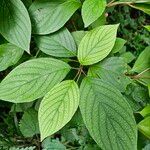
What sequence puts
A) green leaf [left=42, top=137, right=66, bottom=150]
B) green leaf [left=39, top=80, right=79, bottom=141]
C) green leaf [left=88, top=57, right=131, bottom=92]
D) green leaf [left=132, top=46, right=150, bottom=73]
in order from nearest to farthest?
green leaf [left=39, top=80, right=79, bottom=141]
green leaf [left=88, top=57, right=131, bottom=92]
green leaf [left=132, top=46, right=150, bottom=73]
green leaf [left=42, top=137, right=66, bottom=150]

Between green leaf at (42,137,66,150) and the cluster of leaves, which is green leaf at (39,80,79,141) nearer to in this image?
the cluster of leaves

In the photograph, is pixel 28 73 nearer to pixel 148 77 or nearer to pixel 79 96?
pixel 79 96

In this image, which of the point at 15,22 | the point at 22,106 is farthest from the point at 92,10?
the point at 22,106

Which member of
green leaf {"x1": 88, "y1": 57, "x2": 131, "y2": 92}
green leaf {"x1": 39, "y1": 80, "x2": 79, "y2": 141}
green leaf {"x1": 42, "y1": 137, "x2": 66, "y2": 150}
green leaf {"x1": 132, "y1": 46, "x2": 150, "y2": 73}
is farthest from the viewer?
green leaf {"x1": 42, "y1": 137, "x2": 66, "y2": 150}

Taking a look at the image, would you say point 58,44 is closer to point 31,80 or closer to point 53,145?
point 31,80

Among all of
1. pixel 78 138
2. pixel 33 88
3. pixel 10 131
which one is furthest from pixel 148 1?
pixel 10 131

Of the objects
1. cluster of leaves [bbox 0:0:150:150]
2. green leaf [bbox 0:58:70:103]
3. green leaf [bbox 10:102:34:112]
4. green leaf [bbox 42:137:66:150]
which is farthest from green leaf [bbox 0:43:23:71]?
green leaf [bbox 42:137:66:150]
